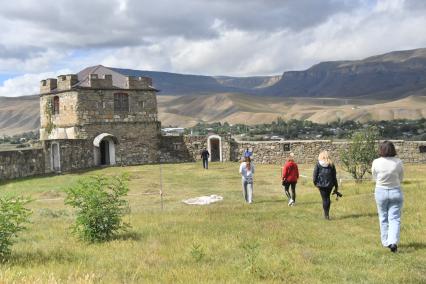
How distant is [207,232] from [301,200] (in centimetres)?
652

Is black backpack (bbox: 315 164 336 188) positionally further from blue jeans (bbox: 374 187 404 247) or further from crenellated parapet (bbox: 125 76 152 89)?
crenellated parapet (bbox: 125 76 152 89)

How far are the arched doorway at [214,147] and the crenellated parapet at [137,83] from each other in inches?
236

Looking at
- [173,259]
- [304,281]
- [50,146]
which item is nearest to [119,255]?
[173,259]

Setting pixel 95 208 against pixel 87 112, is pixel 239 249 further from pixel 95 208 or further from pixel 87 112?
pixel 87 112

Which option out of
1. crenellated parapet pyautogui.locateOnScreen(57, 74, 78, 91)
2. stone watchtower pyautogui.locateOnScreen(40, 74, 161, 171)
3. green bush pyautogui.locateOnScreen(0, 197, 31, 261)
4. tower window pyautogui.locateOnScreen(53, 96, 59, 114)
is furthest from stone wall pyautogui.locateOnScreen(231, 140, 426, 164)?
green bush pyautogui.locateOnScreen(0, 197, 31, 261)

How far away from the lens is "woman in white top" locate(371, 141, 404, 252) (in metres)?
8.33

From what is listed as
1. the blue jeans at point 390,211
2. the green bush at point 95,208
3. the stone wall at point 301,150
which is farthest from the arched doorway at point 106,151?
the blue jeans at point 390,211

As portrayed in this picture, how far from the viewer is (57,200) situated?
22.5m

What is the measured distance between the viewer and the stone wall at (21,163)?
3033 centimetres

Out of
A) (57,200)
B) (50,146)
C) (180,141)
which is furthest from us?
(180,141)

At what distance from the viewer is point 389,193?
27.7 ft

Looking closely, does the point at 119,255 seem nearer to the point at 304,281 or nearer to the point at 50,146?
the point at 304,281

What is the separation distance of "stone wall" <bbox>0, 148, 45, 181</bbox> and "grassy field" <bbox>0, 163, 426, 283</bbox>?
613 inches

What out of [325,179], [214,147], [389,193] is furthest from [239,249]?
[214,147]
